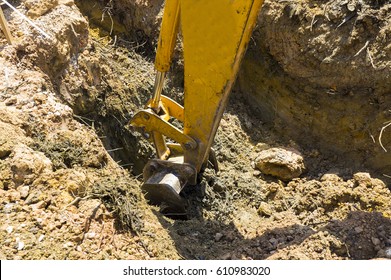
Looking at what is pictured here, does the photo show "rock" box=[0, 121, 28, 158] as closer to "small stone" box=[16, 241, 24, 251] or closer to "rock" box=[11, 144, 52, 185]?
"rock" box=[11, 144, 52, 185]

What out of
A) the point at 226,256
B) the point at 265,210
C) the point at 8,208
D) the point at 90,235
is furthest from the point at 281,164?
the point at 8,208

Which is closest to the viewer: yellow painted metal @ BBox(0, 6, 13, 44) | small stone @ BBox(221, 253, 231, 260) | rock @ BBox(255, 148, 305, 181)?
small stone @ BBox(221, 253, 231, 260)

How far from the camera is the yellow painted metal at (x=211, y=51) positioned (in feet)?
10.8

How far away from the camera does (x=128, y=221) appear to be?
312cm

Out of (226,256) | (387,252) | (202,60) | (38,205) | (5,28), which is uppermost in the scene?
(202,60)

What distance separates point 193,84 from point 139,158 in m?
1.26

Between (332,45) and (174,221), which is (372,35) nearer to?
(332,45)

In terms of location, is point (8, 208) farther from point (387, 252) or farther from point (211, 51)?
point (387, 252)

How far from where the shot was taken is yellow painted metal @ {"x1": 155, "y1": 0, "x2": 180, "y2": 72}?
3.55 metres

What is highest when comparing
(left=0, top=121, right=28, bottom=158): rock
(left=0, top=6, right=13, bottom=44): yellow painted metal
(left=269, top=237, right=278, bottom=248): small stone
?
(left=0, top=6, right=13, bottom=44): yellow painted metal

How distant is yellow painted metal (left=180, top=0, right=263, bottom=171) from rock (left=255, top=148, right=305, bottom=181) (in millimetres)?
1161

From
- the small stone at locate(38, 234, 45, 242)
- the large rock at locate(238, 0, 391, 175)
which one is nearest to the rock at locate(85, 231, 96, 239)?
the small stone at locate(38, 234, 45, 242)

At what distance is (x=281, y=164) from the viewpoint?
15.4 ft

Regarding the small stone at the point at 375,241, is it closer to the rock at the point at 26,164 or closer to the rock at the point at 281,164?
the rock at the point at 281,164
